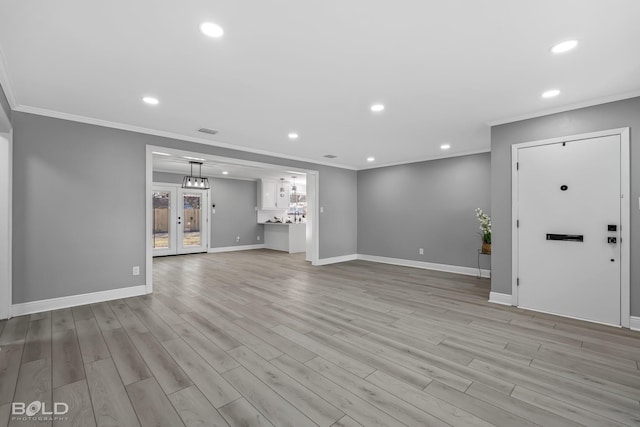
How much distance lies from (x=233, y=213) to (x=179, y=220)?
5.44 ft

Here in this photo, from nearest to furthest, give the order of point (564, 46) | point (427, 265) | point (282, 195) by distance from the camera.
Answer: point (564, 46) < point (427, 265) < point (282, 195)

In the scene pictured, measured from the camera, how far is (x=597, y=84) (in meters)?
2.90

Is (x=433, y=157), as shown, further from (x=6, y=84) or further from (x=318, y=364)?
(x=6, y=84)

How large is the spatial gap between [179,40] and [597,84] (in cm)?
396

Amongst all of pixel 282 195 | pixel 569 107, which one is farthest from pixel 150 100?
pixel 282 195

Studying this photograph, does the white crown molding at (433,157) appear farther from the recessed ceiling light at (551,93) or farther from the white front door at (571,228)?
the recessed ceiling light at (551,93)

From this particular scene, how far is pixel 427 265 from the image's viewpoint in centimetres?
648

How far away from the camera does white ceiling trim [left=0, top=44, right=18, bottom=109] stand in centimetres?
249

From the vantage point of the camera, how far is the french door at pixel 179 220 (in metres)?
8.48

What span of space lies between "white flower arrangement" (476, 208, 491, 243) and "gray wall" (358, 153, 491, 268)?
0.25 metres

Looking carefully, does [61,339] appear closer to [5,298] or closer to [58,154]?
[5,298]

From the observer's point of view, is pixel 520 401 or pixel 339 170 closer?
pixel 520 401

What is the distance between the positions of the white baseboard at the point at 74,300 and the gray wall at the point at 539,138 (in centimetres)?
527

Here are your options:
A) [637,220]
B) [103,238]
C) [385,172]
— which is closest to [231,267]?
[103,238]
